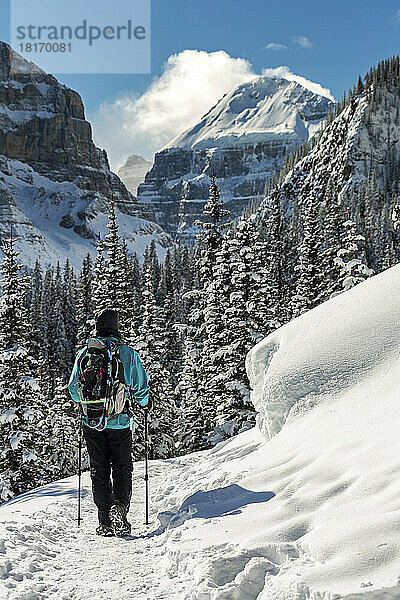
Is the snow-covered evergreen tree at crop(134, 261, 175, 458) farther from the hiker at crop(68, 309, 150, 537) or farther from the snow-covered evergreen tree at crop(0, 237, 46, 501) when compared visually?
the hiker at crop(68, 309, 150, 537)

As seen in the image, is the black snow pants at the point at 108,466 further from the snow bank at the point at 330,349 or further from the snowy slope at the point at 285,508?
the snow bank at the point at 330,349

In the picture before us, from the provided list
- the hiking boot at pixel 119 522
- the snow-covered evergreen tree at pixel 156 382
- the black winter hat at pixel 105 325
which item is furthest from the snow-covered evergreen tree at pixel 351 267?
the hiking boot at pixel 119 522

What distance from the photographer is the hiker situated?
19.3 ft

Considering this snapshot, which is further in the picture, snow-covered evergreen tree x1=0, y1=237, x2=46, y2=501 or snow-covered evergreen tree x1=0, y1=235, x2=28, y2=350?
snow-covered evergreen tree x1=0, y1=235, x2=28, y2=350

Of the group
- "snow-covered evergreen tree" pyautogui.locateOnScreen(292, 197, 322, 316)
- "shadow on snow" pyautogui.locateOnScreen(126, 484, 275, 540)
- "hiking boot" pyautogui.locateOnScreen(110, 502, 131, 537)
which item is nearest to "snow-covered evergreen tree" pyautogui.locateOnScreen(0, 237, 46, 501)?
"hiking boot" pyautogui.locateOnScreen(110, 502, 131, 537)

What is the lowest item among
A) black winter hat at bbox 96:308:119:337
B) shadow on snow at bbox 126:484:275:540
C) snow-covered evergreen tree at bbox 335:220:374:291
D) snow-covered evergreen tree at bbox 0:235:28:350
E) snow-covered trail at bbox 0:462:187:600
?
snow-covered trail at bbox 0:462:187:600

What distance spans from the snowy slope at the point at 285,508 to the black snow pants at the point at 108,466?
0.46 metres

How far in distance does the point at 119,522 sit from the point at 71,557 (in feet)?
2.83

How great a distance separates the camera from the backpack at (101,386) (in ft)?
19.2

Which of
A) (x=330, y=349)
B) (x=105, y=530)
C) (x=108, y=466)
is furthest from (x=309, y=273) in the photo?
(x=105, y=530)

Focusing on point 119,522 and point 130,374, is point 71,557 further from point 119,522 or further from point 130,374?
point 130,374

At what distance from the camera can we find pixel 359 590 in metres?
2.90

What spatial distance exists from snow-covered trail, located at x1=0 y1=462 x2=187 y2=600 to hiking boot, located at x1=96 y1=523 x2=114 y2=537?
3.9 inches

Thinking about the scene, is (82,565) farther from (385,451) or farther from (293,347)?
(293,347)
